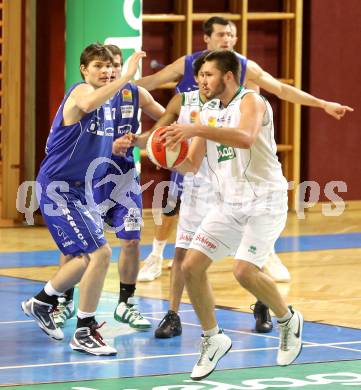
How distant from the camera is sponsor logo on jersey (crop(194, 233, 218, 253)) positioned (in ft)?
22.3

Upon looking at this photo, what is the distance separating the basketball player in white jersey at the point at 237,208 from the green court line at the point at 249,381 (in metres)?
0.12

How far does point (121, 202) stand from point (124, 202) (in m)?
0.02

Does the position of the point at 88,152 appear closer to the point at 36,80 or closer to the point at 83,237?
the point at 83,237

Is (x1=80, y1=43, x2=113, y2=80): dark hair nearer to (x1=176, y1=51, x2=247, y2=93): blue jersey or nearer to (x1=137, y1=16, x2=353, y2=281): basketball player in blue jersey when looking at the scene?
(x1=137, y1=16, x2=353, y2=281): basketball player in blue jersey

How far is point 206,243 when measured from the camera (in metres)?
6.80

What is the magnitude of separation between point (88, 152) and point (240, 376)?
5.66ft

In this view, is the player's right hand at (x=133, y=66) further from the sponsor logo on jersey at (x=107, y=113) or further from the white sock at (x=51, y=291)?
the white sock at (x=51, y=291)

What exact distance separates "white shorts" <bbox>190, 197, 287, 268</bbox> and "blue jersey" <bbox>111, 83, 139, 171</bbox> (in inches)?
57.8

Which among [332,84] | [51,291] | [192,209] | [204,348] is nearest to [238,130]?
[204,348]

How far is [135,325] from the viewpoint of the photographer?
8094 millimetres

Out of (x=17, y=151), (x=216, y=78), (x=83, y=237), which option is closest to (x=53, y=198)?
(x=83, y=237)

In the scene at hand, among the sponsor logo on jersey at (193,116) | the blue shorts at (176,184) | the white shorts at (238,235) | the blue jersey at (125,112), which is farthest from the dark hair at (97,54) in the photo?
the blue shorts at (176,184)

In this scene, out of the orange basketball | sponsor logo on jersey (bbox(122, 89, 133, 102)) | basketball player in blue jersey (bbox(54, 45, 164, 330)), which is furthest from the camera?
sponsor logo on jersey (bbox(122, 89, 133, 102))

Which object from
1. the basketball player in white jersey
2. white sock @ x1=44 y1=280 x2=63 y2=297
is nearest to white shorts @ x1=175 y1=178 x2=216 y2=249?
white sock @ x1=44 y1=280 x2=63 y2=297
